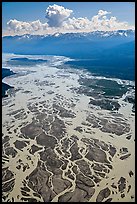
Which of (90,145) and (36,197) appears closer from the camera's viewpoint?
(36,197)

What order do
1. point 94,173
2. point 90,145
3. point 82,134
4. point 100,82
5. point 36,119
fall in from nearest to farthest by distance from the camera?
point 94,173, point 90,145, point 82,134, point 36,119, point 100,82

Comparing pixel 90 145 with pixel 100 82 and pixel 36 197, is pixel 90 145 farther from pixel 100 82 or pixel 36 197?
pixel 100 82

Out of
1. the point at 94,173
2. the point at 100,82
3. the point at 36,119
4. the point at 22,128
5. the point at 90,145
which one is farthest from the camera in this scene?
the point at 100,82

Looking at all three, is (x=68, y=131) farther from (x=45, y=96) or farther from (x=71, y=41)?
(x=71, y=41)

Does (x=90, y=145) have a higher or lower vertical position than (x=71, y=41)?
lower

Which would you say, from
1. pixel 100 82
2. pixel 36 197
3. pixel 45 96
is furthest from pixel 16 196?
pixel 100 82

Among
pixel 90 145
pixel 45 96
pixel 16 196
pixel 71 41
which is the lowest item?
pixel 16 196

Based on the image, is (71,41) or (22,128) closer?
(22,128)

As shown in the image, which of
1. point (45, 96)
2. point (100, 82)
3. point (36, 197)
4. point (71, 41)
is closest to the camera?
point (36, 197)

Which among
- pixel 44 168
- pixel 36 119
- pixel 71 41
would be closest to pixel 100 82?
pixel 36 119
